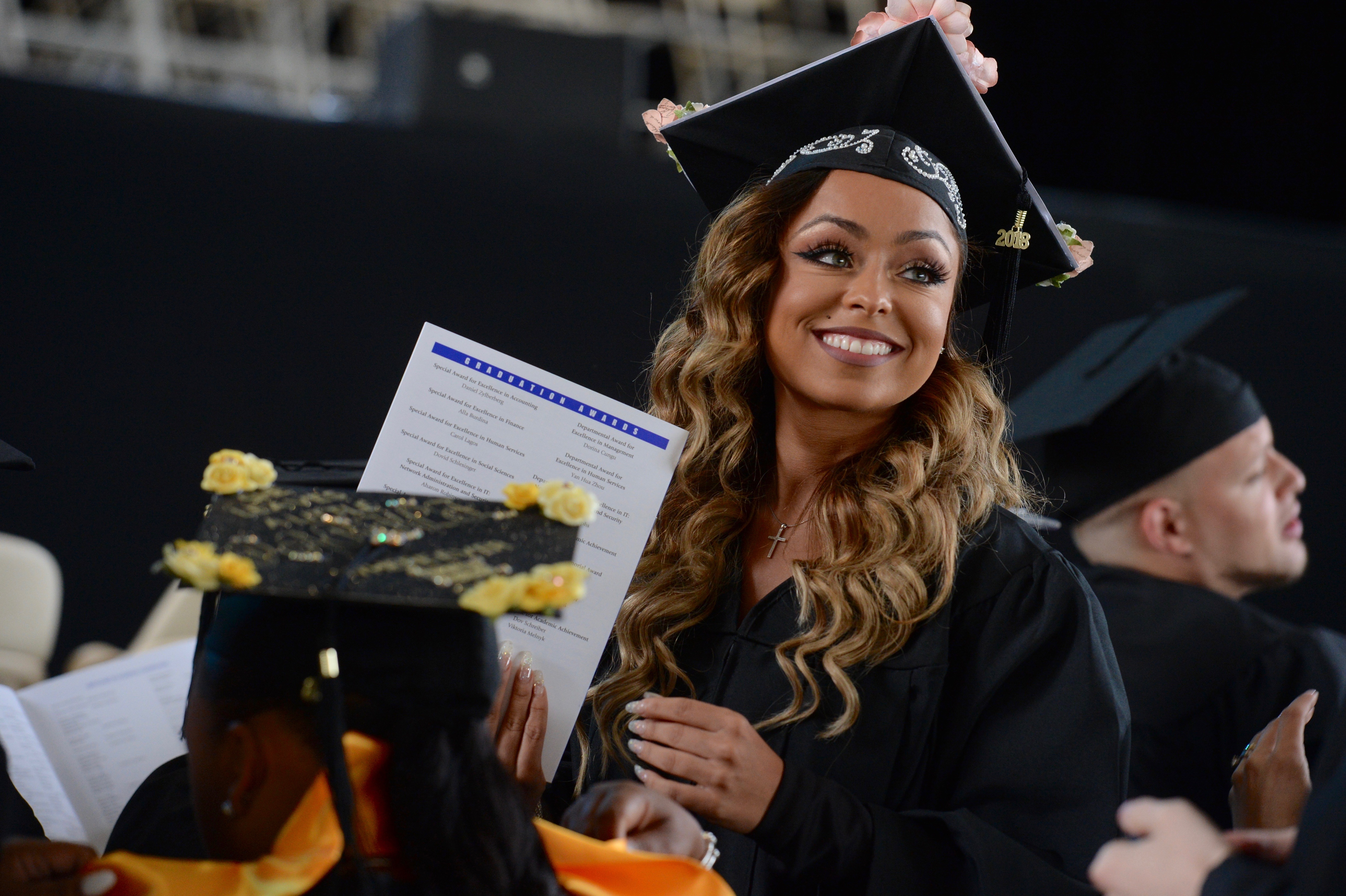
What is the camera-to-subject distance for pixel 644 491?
5.36 ft

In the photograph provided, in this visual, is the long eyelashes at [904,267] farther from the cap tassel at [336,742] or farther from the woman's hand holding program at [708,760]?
the cap tassel at [336,742]

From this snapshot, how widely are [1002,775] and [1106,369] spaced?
1.80m

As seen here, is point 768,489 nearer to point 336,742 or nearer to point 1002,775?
point 1002,775

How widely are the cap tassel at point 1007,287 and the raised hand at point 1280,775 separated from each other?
64 cm

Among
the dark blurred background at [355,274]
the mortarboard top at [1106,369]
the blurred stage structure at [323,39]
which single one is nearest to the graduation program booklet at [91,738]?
the mortarboard top at [1106,369]

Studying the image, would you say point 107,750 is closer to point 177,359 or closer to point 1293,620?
point 177,359

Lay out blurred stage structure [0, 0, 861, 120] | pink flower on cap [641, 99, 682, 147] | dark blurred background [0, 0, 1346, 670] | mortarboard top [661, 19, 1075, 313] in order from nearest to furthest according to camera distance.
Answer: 1. mortarboard top [661, 19, 1075, 313]
2. pink flower on cap [641, 99, 682, 147]
3. dark blurred background [0, 0, 1346, 670]
4. blurred stage structure [0, 0, 861, 120]

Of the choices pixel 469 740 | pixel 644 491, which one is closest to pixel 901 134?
pixel 644 491

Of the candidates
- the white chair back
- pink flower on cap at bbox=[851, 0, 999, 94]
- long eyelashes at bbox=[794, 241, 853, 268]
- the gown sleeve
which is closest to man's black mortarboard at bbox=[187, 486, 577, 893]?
the gown sleeve

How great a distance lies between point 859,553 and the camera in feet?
5.69

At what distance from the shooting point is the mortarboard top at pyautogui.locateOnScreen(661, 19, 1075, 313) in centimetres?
173

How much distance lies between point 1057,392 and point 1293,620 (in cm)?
251

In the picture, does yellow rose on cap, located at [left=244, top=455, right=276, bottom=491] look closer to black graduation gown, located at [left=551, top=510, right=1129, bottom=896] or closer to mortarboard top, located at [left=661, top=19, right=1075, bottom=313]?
black graduation gown, located at [left=551, top=510, right=1129, bottom=896]

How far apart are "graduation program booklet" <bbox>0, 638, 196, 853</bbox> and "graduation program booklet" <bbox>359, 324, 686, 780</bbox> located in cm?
44
